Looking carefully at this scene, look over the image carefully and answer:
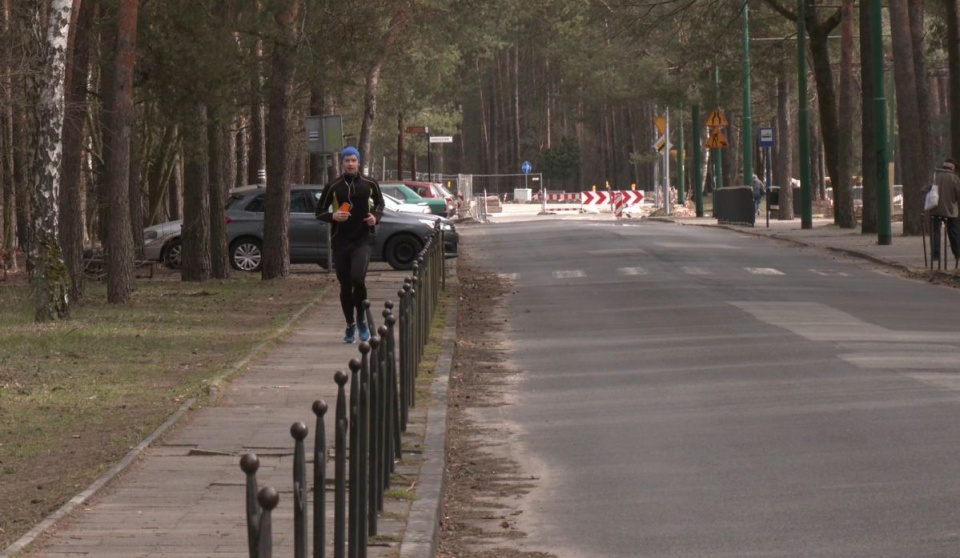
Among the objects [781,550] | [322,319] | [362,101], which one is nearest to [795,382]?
[781,550]

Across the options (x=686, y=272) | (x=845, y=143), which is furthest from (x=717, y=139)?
(x=686, y=272)

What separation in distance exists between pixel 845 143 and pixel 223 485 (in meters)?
36.6

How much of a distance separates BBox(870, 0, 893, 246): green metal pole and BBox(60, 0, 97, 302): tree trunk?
54.1ft

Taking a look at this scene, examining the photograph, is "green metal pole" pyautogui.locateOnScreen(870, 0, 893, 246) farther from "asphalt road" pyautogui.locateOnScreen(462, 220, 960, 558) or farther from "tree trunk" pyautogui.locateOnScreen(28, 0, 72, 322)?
"tree trunk" pyautogui.locateOnScreen(28, 0, 72, 322)

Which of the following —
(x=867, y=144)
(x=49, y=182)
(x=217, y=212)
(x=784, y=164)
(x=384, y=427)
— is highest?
(x=867, y=144)

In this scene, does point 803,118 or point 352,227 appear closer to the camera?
point 352,227

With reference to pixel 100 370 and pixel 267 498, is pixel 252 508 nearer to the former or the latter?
pixel 267 498

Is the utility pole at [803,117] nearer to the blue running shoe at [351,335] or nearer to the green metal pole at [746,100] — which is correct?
the green metal pole at [746,100]

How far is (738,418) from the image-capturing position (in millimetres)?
11797

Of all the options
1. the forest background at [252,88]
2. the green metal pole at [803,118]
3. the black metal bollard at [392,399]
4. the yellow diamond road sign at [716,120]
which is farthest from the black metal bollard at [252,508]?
the yellow diamond road sign at [716,120]

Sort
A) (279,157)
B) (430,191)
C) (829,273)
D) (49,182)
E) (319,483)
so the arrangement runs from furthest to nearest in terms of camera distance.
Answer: (430,191), (279,157), (829,273), (49,182), (319,483)

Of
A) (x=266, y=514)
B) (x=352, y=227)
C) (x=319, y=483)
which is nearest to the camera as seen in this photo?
(x=266, y=514)

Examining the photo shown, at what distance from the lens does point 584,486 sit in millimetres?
9617

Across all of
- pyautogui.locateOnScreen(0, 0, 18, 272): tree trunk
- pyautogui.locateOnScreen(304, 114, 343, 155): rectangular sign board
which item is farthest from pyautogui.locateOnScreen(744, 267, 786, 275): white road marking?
pyautogui.locateOnScreen(0, 0, 18, 272): tree trunk
